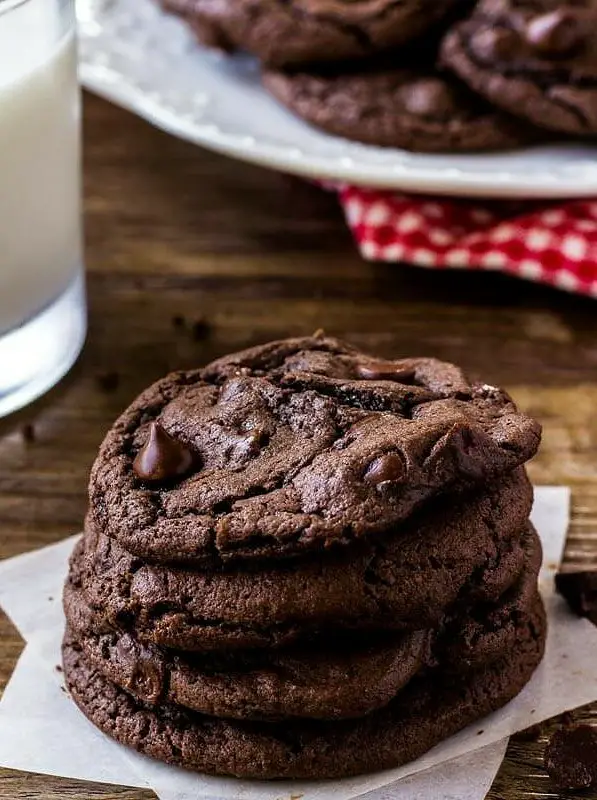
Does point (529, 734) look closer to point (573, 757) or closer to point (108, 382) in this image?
point (573, 757)

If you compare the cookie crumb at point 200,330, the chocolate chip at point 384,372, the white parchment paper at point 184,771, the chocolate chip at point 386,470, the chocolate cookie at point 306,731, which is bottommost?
the cookie crumb at point 200,330

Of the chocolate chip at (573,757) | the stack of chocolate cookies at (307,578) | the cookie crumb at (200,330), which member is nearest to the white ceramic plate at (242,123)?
the cookie crumb at (200,330)

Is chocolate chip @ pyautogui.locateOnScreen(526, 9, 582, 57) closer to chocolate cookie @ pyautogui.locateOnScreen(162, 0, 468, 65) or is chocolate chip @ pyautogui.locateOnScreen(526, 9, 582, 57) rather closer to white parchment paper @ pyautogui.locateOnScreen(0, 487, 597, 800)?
chocolate cookie @ pyautogui.locateOnScreen(162, 0, 468, 65)

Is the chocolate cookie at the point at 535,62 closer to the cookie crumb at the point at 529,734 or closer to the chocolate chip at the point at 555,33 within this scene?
the chocolate chip at the point at 555,33

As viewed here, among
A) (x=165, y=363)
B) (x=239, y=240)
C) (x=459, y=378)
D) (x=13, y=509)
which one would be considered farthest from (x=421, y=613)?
(x=239, y=240)

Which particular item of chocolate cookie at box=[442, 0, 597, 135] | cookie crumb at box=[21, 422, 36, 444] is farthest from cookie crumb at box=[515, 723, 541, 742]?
chocolate cookie at box=[442, 0, 597, 135]
